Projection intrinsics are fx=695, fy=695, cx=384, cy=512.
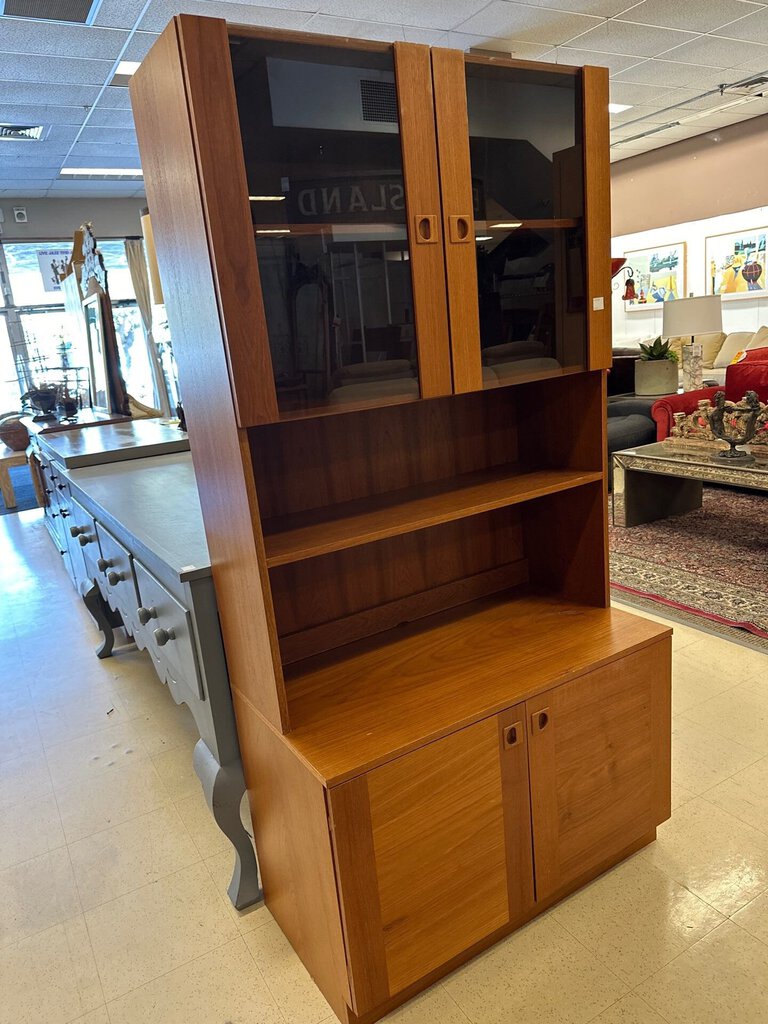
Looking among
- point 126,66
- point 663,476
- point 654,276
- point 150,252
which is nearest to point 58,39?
point 126,66

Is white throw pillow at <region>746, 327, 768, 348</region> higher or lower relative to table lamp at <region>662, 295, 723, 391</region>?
lower

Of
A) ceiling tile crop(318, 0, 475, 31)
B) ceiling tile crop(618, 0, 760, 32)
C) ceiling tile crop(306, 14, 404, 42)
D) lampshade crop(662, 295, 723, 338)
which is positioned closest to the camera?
ceiling tile crop(318, 0, 475, 31)

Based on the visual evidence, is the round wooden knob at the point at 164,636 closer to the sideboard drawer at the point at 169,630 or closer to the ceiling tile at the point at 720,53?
the sideboard drawer at the point at 169,630

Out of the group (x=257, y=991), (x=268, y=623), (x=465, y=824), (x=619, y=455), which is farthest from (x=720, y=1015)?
(x=619, y=455)

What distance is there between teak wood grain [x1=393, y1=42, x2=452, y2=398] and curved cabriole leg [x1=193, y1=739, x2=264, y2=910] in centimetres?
100

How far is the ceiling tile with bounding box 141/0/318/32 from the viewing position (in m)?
3.88

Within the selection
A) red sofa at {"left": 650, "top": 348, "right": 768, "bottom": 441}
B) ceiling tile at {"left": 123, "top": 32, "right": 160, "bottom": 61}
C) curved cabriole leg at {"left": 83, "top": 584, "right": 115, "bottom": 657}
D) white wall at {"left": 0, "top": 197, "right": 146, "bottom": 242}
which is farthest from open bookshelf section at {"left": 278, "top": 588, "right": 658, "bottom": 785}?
white wall at {"left": 0, "top": 197, "right": 146, "bottom": 242}

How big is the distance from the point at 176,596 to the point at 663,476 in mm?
3481

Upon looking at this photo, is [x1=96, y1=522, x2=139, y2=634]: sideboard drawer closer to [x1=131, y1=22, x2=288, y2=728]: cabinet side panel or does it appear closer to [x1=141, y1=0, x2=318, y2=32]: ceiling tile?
[x1=131, y1=22, x2=288, y2=728]: cabinet side panel

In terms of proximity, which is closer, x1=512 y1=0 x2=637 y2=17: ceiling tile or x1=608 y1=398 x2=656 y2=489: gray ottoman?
x1=512 y1=0 x2=637 y2=17: ceiling tile

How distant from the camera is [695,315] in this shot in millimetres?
5109

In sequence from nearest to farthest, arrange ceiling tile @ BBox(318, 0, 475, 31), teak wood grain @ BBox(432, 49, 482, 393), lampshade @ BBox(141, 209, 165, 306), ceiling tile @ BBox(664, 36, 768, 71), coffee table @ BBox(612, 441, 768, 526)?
teak wood grain @ BBox(432, 49, 482, 393)
lampshade @ BBox(141, 209, 165, 306)
coffee table @ BBox(612, 441, 768, 526)
ceiling tile @ BBox(318, 0, 475, 31)
ceiling tile @ BBox(664, 36, 768, 71)

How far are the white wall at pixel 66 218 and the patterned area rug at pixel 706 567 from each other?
24.3 feet

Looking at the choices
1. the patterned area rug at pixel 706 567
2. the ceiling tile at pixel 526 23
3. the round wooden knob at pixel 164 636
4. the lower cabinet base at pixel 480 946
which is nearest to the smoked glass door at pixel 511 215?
the round wooden knob at pixel 164 636
